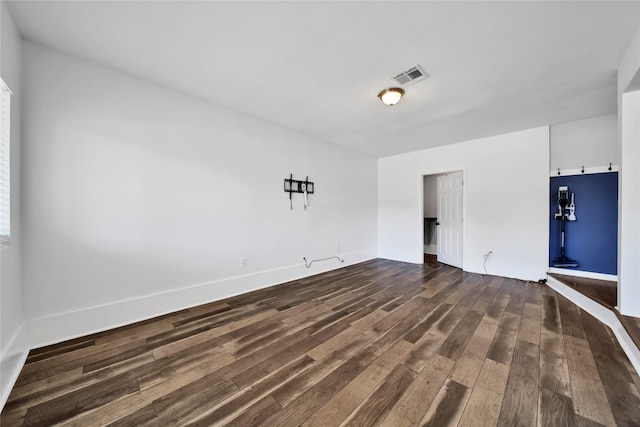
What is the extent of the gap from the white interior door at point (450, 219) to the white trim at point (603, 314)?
4.69 ft

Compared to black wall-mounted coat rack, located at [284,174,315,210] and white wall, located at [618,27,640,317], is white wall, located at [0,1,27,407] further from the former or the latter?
white wall, located at [618,27,640,317]

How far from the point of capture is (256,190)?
328 centimetres

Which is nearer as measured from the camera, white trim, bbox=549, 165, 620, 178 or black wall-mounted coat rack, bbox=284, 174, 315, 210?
white trim, bbox=549, 165, 620, 178

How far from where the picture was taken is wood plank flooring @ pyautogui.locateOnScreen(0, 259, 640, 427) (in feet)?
A: 4.10

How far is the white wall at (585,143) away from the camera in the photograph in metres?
3.23

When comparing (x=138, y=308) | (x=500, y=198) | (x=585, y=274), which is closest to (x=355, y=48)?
(x=138, y=308)

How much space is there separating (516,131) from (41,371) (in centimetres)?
609

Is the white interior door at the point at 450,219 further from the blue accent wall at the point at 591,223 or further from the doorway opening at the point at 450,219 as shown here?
the blue accent wall at the point at 591,223

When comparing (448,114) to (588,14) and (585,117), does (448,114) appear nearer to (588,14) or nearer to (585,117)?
(588,14)

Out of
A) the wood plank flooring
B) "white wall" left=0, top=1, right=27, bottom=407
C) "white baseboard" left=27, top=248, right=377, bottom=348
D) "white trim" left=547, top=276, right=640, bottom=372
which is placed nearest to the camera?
the wood plank flooring

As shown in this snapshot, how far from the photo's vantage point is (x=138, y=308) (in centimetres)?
232

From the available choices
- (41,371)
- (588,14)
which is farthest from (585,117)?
(41,371)

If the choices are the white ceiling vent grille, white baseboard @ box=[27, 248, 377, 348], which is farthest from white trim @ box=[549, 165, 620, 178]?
white baseboard @ box=[27, 248, 377, 348]

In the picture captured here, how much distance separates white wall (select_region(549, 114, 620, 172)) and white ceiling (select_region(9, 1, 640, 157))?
0.39m
